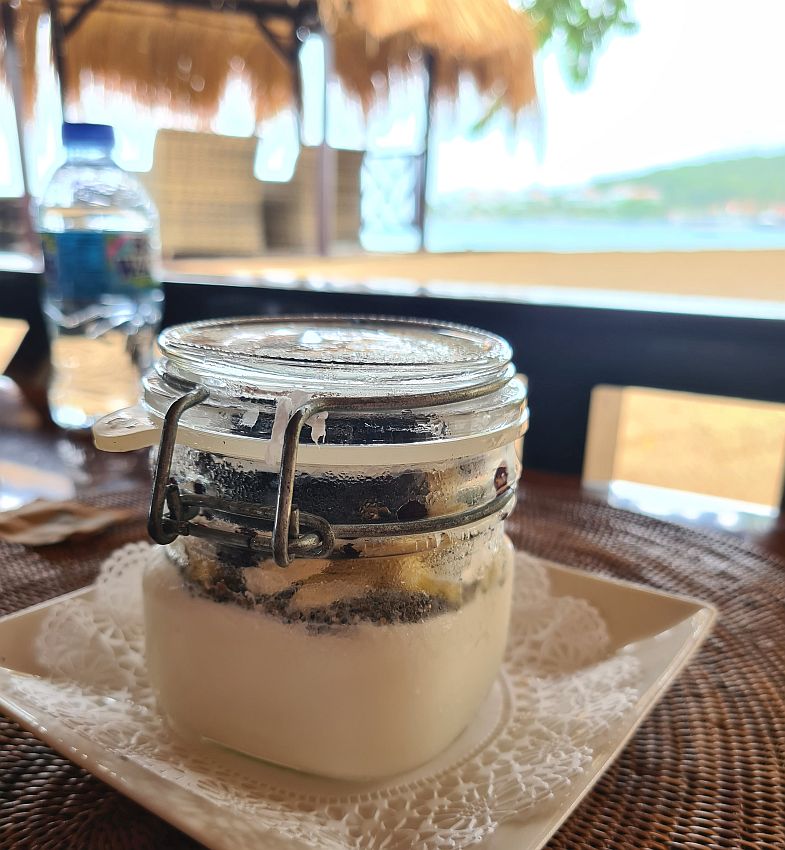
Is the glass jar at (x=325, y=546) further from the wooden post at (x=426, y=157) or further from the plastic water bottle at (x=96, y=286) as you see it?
the wooden post at (x=426, y=157)

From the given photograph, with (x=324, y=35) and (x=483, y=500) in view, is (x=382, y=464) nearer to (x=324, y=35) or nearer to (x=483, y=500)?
(x=483, y=500)

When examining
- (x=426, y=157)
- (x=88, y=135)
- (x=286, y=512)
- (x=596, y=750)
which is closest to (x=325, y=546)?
(x=286, y=512)

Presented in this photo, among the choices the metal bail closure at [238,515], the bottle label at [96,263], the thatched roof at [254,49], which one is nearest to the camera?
the metal bail closure at [238,515]

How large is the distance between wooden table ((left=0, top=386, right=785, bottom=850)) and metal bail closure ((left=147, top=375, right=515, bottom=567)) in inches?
4.7

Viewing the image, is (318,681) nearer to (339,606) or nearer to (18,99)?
(339,606)

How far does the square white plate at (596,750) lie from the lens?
253mm

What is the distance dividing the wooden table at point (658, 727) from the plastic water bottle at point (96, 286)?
360 mm

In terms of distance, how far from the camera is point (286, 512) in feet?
0.82

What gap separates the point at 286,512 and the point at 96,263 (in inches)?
33.2

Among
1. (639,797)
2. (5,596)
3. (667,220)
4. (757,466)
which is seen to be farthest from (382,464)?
(667,220)

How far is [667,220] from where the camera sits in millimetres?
3014

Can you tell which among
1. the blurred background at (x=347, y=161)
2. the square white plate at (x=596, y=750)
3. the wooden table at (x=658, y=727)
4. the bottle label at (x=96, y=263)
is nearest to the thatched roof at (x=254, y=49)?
the blurred background at (x=347, y=161)

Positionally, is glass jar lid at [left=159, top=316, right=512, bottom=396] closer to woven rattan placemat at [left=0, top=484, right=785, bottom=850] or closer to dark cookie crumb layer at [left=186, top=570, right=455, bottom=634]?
dark cookie crumb layer at [left=186, top=570, right=455, bottom=634]

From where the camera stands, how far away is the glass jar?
279 millimetres
